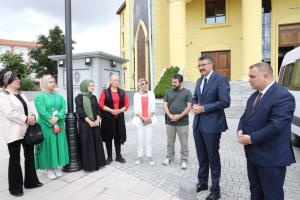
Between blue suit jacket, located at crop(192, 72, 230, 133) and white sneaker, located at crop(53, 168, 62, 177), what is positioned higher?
blue suit jacket, located at crop(192, 72, 230, 133)

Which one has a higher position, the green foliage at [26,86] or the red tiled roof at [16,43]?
the red tiled roof at [16,43]

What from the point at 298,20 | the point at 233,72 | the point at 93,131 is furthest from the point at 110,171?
the point at 298,20

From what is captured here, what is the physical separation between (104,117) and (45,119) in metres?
1.19

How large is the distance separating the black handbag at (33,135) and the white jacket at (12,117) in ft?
0.27

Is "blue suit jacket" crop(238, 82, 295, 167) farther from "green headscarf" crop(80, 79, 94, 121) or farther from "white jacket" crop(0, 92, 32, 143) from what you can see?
"white jacket" crop(0, 92, 32, 143)

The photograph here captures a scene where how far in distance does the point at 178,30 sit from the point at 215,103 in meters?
13.2

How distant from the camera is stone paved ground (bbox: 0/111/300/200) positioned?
3.43 metres


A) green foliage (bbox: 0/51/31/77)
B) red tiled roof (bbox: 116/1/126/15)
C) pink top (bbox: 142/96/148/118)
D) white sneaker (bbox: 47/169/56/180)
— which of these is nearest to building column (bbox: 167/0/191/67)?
pink top (bbox: 142/96/148/118)

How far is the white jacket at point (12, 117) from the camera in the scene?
3.33m

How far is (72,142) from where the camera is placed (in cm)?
442

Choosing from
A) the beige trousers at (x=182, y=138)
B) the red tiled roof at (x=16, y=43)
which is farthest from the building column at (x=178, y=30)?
the red tiled roof at (x=16, y=43)

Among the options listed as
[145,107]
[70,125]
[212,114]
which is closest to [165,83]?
[145,107]

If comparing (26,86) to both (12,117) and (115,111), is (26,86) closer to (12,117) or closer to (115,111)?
(115,111)

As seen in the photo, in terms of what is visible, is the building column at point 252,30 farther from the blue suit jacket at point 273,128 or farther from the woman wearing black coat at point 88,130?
the blue suit jacket at point 273,128
